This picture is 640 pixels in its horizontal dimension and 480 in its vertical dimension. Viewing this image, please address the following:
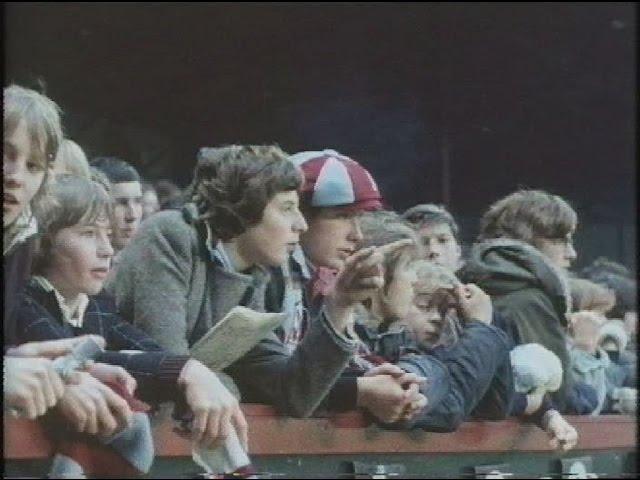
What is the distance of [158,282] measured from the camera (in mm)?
2275

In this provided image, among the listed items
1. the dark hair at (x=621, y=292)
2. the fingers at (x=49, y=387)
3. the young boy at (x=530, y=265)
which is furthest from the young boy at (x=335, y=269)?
the dark hair at (x=621, y=292)

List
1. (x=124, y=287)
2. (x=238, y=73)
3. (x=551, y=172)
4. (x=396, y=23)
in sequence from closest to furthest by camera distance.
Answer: (x=124, y=287), (x=238, y=73), (x=396, y=23), (x=551, y=172)

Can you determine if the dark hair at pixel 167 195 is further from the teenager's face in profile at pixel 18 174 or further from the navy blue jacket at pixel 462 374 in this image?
the navy blue jacket at pixel 462 374

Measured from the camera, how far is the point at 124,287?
2258mm

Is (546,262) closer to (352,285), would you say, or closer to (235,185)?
(352,285)

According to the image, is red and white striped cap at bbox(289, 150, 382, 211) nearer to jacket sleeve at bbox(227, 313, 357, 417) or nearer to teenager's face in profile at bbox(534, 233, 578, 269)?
jacket sleeve at bbox(227, 313, 357, 417)

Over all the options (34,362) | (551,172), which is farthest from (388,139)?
(34,362)

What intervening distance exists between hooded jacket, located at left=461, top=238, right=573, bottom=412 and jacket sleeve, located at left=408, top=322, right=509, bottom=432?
0.28 feet

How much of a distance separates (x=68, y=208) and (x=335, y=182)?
55 centimetres

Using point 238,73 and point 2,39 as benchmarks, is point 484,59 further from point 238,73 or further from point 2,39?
point 2,39

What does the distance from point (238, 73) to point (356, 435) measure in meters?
0.60

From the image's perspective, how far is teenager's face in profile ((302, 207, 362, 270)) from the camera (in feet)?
8.21

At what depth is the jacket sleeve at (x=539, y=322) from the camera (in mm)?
2977

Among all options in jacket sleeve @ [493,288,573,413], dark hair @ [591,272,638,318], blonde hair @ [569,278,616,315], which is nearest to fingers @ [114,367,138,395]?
jacket sleeve @ [493,288,573,413]
